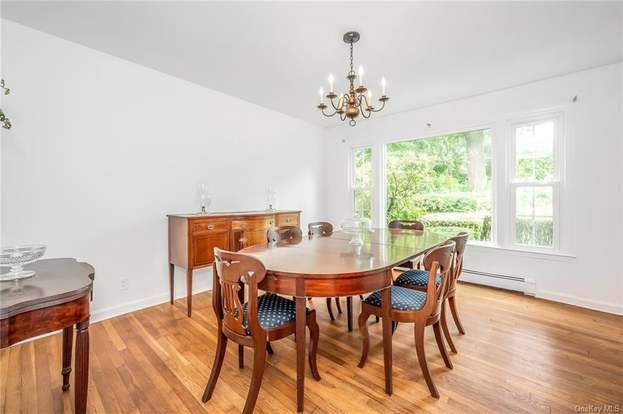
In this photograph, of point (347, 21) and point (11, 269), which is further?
point (347, 21)

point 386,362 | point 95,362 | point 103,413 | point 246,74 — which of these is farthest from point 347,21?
point 95,362

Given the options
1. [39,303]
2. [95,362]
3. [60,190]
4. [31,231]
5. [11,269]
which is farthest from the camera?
[60,190]

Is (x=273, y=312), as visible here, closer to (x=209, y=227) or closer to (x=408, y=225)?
(x=209, y=227)

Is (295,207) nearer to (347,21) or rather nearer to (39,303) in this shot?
(347,21)

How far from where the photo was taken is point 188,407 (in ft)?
5.07

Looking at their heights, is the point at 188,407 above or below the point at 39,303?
below

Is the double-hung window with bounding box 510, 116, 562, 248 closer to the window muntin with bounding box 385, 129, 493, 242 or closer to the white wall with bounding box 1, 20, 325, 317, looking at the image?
the window muntin with bounding box 385, 129, 493, 242

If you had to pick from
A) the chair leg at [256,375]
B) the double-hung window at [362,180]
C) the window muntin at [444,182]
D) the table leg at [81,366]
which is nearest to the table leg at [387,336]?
the chair leg at [256,375]

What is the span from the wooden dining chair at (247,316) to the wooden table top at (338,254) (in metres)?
0.17

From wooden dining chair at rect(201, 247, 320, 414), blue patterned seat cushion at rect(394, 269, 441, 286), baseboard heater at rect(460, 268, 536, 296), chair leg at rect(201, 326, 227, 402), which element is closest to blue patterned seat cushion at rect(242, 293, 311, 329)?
wooden dining chair at rect(201, 247, 320, 414)

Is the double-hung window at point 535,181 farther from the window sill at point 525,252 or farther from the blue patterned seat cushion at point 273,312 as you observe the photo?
the blue patterned seat cushion at point 273,312

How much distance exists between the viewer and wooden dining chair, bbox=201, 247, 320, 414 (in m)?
1.39

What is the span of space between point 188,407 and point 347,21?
2.82 metres

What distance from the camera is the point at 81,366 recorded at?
4.38ft
